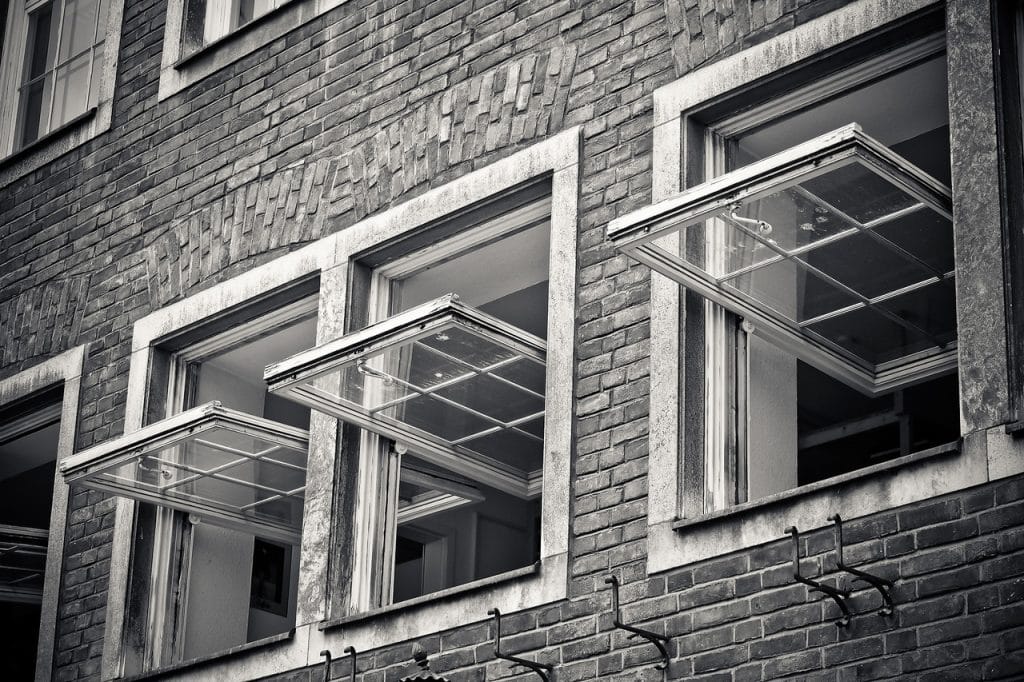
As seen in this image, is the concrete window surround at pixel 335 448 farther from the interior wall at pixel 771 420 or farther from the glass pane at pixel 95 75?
the glass pane at pixel 95 75

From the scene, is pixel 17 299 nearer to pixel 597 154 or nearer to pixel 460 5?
pixel 460 5

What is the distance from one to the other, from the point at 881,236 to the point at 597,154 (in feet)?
5.34

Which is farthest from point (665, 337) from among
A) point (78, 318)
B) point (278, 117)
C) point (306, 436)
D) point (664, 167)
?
point (78, 318)

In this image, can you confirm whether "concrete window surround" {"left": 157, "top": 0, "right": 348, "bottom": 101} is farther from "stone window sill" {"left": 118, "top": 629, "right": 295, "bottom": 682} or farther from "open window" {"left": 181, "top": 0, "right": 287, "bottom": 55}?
"stone window sill" {"left": 118, "top": 629, "right": 295, "bottom": 682}

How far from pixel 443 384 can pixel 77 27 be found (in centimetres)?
478

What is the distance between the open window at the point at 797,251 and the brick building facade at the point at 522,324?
1.1 inches

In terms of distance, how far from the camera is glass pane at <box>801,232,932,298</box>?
252 inches

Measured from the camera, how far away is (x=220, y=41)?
384 inches

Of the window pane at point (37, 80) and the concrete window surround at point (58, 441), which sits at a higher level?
the window pane at point (37, 80)

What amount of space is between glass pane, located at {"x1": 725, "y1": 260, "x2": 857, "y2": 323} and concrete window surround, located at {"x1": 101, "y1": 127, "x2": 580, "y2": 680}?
0.96 meters

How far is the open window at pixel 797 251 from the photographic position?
6121mm

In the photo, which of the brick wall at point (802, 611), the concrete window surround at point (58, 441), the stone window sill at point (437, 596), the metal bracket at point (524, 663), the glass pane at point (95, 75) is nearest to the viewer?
the brick wall at point (802, 611)

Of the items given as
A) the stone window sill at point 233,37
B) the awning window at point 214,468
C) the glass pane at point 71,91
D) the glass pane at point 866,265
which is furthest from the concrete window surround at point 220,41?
the glass pane at point 866,265

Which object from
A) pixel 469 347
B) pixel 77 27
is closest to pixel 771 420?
pixel 469 347
